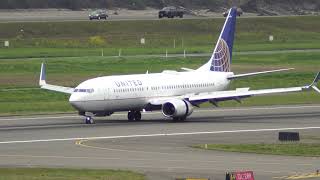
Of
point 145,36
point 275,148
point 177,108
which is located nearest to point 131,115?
point 177,108

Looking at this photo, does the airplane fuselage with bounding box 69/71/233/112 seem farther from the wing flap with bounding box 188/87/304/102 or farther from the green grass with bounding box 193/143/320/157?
the green grass with bounding box 193/143/320/157

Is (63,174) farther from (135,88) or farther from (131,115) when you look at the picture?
(131,115)

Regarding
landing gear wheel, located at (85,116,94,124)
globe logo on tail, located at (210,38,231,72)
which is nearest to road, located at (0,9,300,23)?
globe logo on tail, located at (210,38,231,72)

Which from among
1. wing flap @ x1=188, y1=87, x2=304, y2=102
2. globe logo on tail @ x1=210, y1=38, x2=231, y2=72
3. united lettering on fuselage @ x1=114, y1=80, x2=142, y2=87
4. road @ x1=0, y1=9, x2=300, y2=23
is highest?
road @ x1=0, y1=9, x2=300, y2=23

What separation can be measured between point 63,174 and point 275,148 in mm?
14450

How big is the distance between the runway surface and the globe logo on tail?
3353mm

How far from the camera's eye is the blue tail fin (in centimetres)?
8538

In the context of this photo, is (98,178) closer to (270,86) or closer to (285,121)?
(285,121)

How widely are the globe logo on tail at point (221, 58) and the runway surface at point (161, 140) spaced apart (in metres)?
3.35

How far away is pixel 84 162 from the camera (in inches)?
2172

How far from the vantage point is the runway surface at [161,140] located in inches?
2094

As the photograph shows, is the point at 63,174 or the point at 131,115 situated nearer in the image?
the point at 63,174

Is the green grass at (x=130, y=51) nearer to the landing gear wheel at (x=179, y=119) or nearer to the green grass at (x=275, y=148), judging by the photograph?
the landing gear wheel at (x=179, y=119)

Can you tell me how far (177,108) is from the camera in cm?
7719
